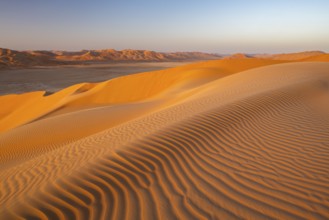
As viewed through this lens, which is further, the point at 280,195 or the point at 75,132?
the point at 75,132

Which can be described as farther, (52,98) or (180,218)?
(52,98)

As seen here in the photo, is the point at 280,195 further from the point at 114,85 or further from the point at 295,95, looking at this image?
the point at 114,85

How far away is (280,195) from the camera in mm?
2502

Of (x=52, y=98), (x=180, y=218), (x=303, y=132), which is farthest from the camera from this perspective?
(x=52, y=98)

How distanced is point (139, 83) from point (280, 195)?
18.0 metres

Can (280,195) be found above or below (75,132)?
above

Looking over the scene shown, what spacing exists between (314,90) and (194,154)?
6388 millimetres

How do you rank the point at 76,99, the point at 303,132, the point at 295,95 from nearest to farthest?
the point at 303,132
the point at 295,95
the point at 76,99

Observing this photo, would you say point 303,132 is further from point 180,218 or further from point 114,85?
point 114,85

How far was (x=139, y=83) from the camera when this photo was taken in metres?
19.9

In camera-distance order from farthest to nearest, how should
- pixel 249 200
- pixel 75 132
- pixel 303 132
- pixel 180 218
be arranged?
1. pixel 75 132
2. pixel 303 132
3. pixel 249 200
4. pixel 180 218

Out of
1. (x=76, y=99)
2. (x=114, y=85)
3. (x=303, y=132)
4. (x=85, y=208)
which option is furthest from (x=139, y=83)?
(x=85, y=208)

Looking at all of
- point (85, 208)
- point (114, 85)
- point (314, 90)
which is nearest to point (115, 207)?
point (85, 208)

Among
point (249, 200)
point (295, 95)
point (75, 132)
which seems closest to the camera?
point (249, 200)
